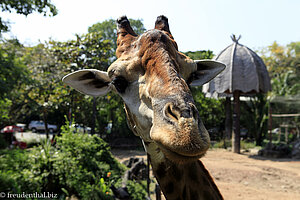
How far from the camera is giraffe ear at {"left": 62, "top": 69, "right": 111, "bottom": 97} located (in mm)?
2516

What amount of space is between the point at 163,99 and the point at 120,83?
0.70 m

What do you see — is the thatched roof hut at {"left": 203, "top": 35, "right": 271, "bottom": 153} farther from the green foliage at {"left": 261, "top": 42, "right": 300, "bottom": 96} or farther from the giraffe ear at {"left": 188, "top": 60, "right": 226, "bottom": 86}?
the green foliage at {"left": 261, "top": 42, "right": 300, "bottom": 96}

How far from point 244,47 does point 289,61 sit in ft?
88.6

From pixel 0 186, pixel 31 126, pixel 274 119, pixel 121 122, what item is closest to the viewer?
pixel 0 186

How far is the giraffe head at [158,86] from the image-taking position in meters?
1.34

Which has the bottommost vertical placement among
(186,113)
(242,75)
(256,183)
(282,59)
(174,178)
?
(256,183)

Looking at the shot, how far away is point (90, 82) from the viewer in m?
2.59

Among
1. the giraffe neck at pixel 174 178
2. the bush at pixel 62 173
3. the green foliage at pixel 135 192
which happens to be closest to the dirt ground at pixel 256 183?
the green foliage at pixel 135 192

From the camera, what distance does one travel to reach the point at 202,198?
2152 millimetres

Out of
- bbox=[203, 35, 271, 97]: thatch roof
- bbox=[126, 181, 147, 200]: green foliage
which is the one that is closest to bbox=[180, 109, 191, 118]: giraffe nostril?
bbox=[126, 181, 147, 200]: green foliage

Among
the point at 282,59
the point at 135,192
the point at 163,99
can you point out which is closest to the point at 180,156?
the point at 163,99

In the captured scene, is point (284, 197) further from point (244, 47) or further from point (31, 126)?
point (31, 126)

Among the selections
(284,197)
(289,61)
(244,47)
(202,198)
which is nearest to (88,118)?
(244,47)

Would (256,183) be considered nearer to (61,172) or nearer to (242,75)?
(61,172)
